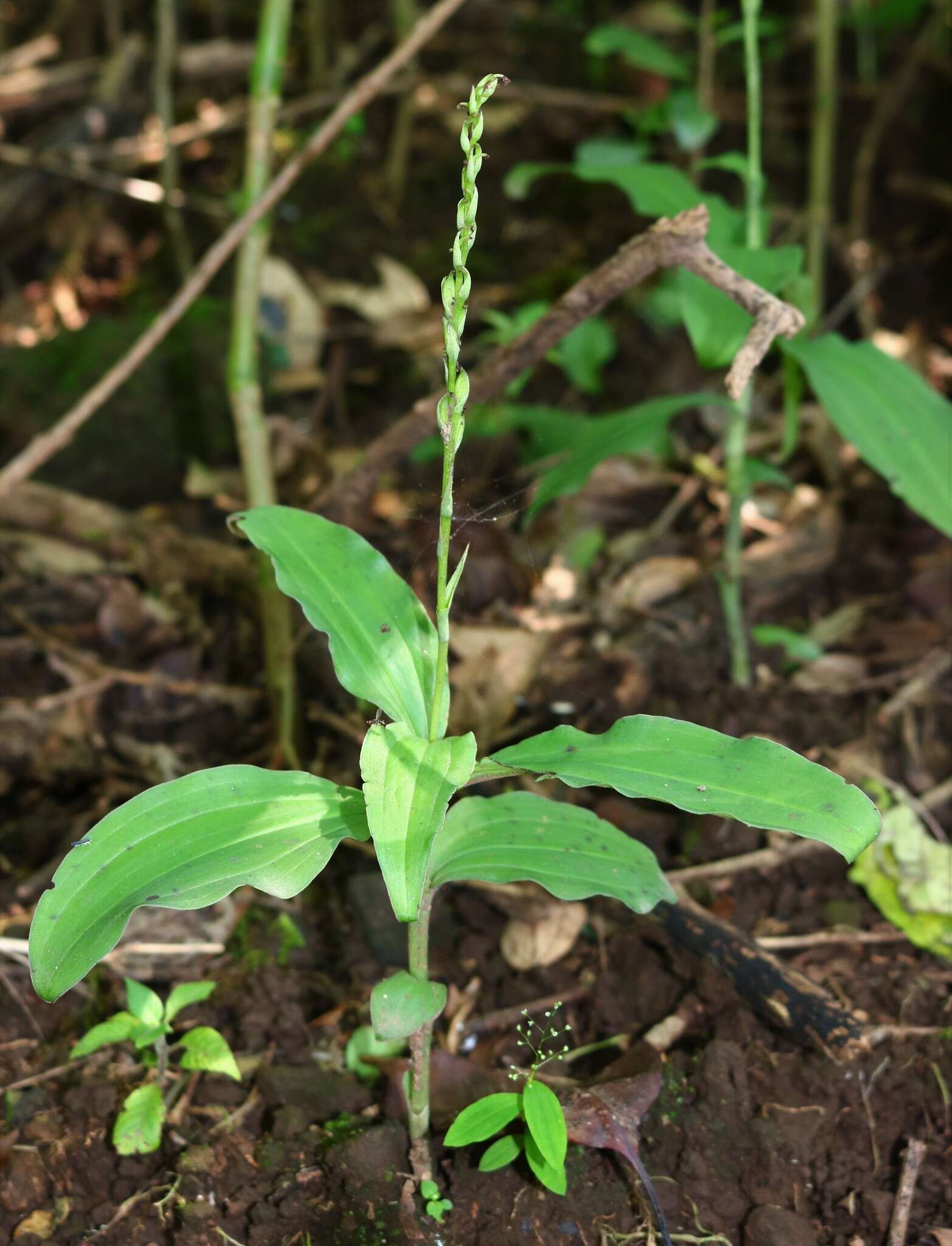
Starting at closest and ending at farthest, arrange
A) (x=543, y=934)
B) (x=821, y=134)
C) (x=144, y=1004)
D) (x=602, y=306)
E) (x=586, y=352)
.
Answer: (x=144, y=1004)
(x=543, y=934)
(x=602, y=306)
(x=586, y=352)
(x=821, y=134)

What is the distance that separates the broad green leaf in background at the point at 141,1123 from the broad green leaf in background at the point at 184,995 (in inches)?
4.3

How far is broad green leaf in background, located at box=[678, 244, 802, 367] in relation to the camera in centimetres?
203

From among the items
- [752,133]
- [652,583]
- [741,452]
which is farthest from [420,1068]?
[752,133]

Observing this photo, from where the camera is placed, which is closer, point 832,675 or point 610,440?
point 610,440

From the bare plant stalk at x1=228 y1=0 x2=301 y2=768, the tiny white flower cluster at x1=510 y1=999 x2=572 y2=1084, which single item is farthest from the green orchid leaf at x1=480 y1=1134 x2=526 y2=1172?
the bare plant stalk at x1=228 y1=0 x2=301 y2=768

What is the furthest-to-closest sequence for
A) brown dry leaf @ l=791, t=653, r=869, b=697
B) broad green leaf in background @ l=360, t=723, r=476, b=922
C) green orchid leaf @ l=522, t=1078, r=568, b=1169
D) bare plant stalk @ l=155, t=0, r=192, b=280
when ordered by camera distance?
bare plant stalk @ l=155, t=0, r=192, b=280, brown dry leaf @ l=791, t=653, r=869, b=697, green orchid leaf @ l=522, t=1078, r=568, b=1169, broad green leaf in background @ l=360, t=723, r=476, b=922

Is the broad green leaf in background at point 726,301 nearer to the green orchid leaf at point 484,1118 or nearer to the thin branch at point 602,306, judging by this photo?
the thin branch at point 602,306

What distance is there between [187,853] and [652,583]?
5.29 feet

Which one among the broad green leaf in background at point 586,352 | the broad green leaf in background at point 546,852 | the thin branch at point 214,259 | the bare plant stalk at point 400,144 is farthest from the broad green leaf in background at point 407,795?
the bare plant stalk at point 400,144

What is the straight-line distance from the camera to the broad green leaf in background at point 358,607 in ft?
5.01

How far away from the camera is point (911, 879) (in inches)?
78.6

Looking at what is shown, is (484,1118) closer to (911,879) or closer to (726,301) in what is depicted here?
(911,879)

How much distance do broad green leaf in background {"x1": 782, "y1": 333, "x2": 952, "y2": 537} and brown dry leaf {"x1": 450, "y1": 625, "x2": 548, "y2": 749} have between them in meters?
0.82

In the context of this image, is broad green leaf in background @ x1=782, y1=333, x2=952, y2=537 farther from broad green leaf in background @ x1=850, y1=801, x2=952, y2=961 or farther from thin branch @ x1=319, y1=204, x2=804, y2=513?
broad green leaf in background @ x1=850, y1=801, x2=952, y2=961
